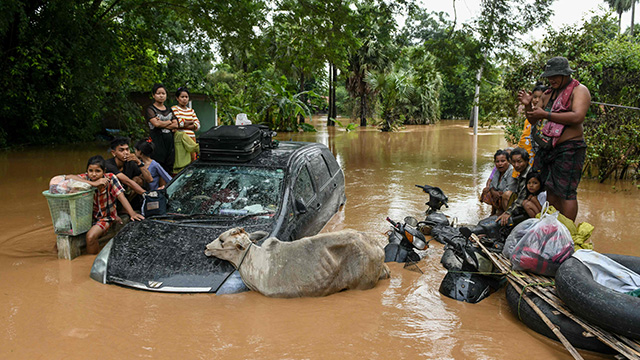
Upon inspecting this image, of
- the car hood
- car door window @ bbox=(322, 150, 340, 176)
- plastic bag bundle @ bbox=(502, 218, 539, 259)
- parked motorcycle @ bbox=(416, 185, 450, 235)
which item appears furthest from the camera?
car door window @ bbox=(322, 150, 340, 176)

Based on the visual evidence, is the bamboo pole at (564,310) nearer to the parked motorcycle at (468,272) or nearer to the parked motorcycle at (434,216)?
the parked motorcycle at (468,272)

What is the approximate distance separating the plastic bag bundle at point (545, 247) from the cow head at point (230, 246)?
2.60 meters

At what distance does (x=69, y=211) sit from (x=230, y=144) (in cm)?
196

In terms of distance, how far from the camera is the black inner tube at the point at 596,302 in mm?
3100

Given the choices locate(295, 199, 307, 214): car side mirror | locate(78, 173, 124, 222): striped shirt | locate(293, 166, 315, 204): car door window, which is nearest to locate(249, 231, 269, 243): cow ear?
locate(295, 199, 307, 214): car side mirror

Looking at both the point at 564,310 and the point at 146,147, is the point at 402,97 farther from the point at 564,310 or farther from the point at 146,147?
the point at 564,310

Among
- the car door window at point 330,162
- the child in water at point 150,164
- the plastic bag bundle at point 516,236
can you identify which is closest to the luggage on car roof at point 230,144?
the child in water at point 150,164

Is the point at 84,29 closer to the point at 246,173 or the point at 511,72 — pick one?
the point at 246,173

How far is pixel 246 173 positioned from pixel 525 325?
3.31 meters

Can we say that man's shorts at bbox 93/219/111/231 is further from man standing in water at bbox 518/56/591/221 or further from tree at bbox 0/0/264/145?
tree at bbox 0/0/264/145

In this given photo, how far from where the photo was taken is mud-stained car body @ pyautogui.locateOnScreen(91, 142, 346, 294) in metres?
4.21

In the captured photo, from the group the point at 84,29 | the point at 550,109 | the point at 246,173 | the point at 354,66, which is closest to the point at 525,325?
the point at 550,109

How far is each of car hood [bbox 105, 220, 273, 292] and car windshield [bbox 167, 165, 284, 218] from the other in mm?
253

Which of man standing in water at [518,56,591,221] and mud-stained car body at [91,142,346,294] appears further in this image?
man standing in water at [518,56,591,221]
